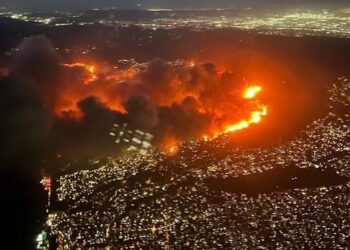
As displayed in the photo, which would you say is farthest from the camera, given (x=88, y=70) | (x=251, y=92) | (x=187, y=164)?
(x=88, y=70)

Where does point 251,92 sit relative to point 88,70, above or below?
below

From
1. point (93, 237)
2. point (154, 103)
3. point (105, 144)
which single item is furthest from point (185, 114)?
point (93, 237)

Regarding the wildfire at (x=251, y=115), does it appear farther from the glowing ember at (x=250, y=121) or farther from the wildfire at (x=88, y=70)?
the wildfire at (x=88, y=70)

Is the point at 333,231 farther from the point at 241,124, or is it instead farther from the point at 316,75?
the point at 316,75

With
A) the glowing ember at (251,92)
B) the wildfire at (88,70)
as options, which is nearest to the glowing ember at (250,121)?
the glowing ember at (251,92)

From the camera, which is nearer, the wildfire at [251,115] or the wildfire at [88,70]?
the wildfire at [251,115]

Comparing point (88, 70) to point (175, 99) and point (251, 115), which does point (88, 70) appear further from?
point (251, 115)

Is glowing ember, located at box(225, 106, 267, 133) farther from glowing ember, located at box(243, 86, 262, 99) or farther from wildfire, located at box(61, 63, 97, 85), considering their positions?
wildfire, located at box(61, 63, 97, 85)

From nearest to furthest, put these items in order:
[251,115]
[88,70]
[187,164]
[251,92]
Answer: [187,164]
[251,115]
[251,92]
[88,70]

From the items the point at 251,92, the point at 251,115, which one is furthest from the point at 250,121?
the point at 251,92
